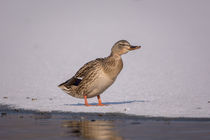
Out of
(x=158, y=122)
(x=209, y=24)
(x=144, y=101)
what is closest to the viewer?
(x=158, y=122)

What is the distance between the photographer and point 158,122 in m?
7.32

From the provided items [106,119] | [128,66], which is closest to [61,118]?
[106,119]

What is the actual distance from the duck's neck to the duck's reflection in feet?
7.95

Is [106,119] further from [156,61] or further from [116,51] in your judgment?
[156,61]

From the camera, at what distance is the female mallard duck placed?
32.4 ft

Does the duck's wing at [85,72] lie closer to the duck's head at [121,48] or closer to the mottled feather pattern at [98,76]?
the mottled feather pattern at [98,76]

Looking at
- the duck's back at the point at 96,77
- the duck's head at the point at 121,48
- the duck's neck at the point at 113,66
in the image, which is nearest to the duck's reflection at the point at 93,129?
the duck's back at the point at 96,77

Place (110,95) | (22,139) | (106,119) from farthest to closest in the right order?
(110,95) → (106,119) → (22,139)

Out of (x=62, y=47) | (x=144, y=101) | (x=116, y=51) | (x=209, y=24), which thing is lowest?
(x=144, y=101)

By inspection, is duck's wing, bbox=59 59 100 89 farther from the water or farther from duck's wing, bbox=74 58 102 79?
the water

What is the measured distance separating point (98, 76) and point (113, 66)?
1.37 feet

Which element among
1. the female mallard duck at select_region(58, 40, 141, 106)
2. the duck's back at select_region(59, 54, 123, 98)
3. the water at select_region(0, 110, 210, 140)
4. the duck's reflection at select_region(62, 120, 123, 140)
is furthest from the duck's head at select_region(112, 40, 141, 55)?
the duck's reflection at select_region(62, 120, 123, 140)

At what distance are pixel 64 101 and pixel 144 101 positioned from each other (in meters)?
1.80

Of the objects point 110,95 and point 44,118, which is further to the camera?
point 110,95
